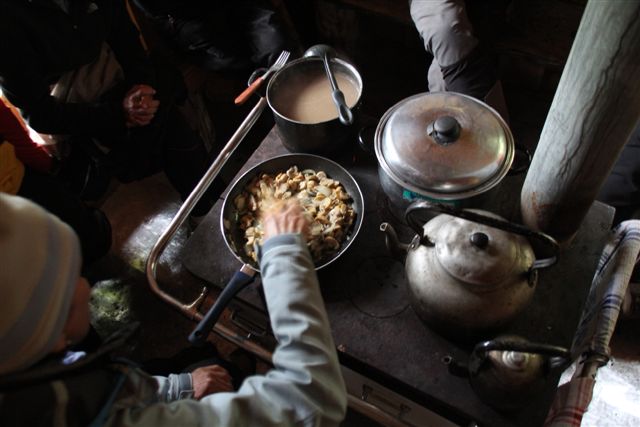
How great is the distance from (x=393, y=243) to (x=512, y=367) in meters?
0.48

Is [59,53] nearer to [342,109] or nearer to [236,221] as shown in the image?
[236,221]

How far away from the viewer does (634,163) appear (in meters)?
2.06

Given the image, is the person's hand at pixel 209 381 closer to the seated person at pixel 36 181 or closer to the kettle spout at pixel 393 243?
the kettle spout at pixel 393 243

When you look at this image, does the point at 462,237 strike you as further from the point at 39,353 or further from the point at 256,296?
the point at 39,353

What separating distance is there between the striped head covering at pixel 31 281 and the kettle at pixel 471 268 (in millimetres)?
815

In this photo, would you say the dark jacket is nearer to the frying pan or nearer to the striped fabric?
the frying pan

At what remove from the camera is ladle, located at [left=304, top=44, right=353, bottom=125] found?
1.68 metres

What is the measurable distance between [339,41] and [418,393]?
9.36 feet

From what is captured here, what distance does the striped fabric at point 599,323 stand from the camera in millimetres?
1373

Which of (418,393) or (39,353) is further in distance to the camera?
(418,393)

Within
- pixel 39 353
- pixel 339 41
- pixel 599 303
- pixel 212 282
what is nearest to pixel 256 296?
pixel 212 282

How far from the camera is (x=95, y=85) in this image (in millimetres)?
2283

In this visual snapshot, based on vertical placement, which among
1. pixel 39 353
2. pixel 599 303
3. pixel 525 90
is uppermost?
pixel 39 353

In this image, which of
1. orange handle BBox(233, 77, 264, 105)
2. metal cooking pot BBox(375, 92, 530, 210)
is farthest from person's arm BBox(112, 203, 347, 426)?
orange handle BBox(233, 77, 264, 105)
